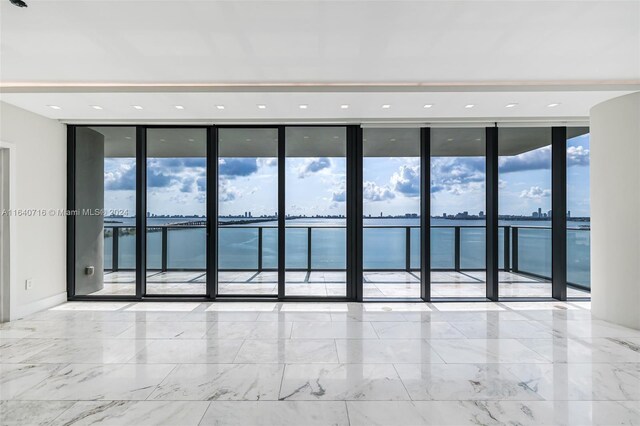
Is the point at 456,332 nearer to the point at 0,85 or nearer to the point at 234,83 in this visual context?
the point at 234,83

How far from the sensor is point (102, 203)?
5805 mm

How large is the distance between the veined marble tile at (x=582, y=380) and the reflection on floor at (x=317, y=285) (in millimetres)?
2590

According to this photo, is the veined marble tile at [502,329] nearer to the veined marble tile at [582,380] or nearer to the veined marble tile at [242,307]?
the veined marble tile at [582,380]

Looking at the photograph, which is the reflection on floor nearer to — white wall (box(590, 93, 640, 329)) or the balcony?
the balcony

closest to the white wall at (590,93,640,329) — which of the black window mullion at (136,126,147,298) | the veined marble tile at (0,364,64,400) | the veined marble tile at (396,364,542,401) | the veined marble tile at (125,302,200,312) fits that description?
the veined marble tile at (396,364,542,401)

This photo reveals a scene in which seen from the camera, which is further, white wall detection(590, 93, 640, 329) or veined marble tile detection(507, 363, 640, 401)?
white wall detection(590, 93, 640, 329)

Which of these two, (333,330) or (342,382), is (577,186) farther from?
(342,382)

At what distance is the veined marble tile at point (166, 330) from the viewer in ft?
12.7

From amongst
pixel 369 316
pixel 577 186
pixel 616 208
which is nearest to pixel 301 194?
pixel 369 316

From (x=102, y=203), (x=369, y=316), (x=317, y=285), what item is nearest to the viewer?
(x=369, y=316)

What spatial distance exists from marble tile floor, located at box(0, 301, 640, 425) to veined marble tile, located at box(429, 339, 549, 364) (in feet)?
0.04

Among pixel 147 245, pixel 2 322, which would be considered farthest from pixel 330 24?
pixel 2 322

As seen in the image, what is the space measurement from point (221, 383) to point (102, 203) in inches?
176

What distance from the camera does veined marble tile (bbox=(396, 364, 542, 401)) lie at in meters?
2.59
